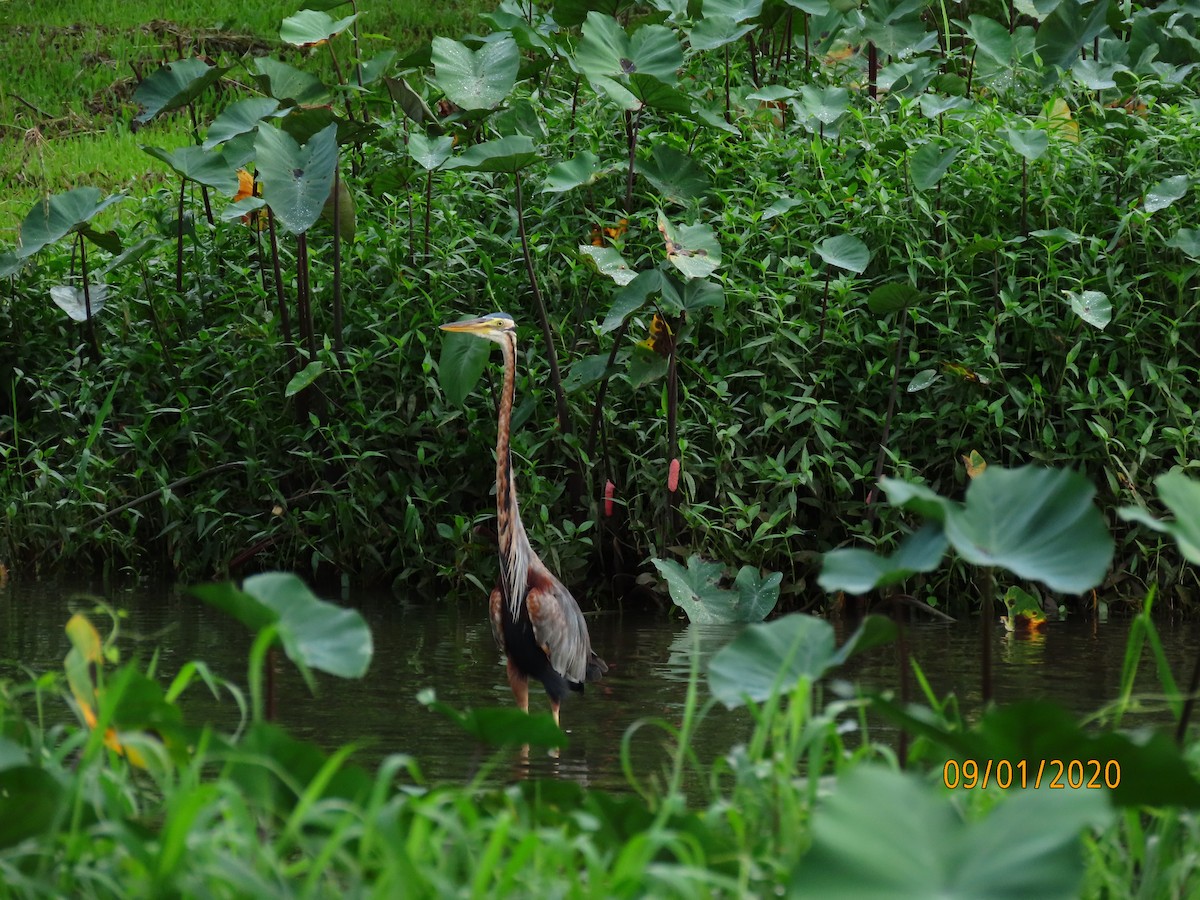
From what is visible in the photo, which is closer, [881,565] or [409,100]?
[881,565]

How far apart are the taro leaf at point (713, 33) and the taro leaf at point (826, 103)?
17.3 inches

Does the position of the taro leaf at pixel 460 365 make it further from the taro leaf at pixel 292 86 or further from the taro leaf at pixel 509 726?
the taro leaf at pixel 509 726

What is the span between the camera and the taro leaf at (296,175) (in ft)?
17.5

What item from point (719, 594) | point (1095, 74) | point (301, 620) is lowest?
point (719, 594)

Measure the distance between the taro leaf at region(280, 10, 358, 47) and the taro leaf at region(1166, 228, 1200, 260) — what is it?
3.57m

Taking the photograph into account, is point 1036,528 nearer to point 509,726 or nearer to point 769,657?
point 769,657

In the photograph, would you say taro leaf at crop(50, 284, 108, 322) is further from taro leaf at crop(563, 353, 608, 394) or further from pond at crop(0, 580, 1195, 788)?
taro leaf at crop(563, 353, 608, 394)

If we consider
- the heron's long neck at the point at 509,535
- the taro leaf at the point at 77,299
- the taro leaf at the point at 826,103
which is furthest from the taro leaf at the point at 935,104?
the taro leaf at the point at 77,299

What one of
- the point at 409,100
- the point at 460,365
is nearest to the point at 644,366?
the point at 460,365

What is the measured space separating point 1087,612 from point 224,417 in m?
3.75

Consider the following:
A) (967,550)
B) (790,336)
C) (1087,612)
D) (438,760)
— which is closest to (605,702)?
(438,760)

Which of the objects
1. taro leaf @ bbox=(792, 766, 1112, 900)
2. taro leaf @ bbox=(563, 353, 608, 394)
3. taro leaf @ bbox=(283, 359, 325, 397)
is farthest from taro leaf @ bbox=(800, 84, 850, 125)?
taro leaf @ bbox=(792, 766, 1112, 900)

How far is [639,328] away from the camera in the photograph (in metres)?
5.98
